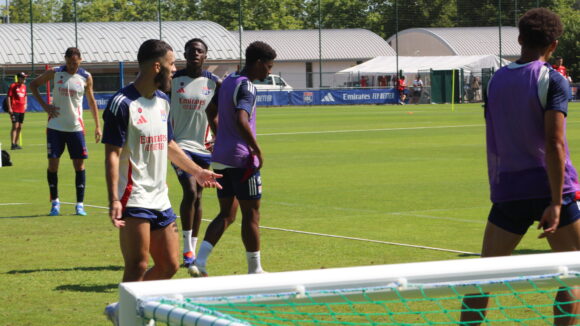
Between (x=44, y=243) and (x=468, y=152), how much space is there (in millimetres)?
14076

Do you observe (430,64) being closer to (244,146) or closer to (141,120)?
(244,146)

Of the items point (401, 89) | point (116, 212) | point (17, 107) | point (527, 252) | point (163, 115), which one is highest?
point (163, 115)

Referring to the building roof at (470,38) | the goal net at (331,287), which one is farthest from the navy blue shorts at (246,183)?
the building roof at (470,38)

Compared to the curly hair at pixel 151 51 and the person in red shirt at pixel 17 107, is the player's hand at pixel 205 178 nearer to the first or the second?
the curly hair at pixel 151 51

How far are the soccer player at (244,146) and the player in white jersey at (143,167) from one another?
6.30 feet

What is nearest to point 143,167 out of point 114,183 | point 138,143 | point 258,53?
point 138,143

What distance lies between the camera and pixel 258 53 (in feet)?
29.7

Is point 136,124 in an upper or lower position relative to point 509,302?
upper

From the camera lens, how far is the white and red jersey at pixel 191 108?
10477 millimetres

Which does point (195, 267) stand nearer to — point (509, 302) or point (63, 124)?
point (509, 302)

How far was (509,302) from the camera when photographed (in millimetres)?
8039

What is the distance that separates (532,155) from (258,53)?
11.3 ft

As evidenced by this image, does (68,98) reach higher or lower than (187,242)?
higher

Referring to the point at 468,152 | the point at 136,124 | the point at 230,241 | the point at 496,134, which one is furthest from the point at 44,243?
the point at 468,152
